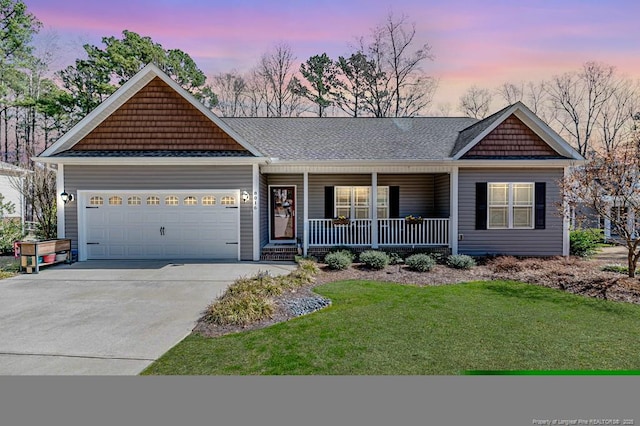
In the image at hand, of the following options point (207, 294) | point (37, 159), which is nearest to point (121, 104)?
point (37, 159)

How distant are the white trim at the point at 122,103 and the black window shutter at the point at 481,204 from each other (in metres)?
7.50

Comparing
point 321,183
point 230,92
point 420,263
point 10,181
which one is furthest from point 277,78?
point 420,263

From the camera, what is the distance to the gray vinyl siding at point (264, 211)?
1234 cm

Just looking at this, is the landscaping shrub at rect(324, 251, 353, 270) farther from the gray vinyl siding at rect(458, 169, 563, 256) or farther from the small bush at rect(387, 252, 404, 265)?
the gray vinyl siding at rect(458, 169, 563, 256)

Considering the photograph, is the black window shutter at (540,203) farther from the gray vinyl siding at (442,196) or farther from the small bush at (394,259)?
the small bush at (394,259)

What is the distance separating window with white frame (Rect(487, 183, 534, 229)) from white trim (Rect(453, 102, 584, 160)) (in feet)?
5.00

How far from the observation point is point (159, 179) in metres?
11.4

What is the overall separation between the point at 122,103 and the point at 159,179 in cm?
275

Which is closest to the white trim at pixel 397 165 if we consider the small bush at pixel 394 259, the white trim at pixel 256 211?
the white trim at pixel 256 211

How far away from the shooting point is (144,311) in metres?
6.47

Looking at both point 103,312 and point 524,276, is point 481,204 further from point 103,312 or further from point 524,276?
point 103,312

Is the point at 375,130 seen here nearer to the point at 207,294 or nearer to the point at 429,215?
the point at 429,215

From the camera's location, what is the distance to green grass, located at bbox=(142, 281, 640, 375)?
4237mm

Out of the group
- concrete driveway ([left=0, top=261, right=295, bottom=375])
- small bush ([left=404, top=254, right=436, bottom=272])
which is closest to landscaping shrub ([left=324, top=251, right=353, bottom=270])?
concrete driveway ([left=0, top=261, right=295, bottom=375])
